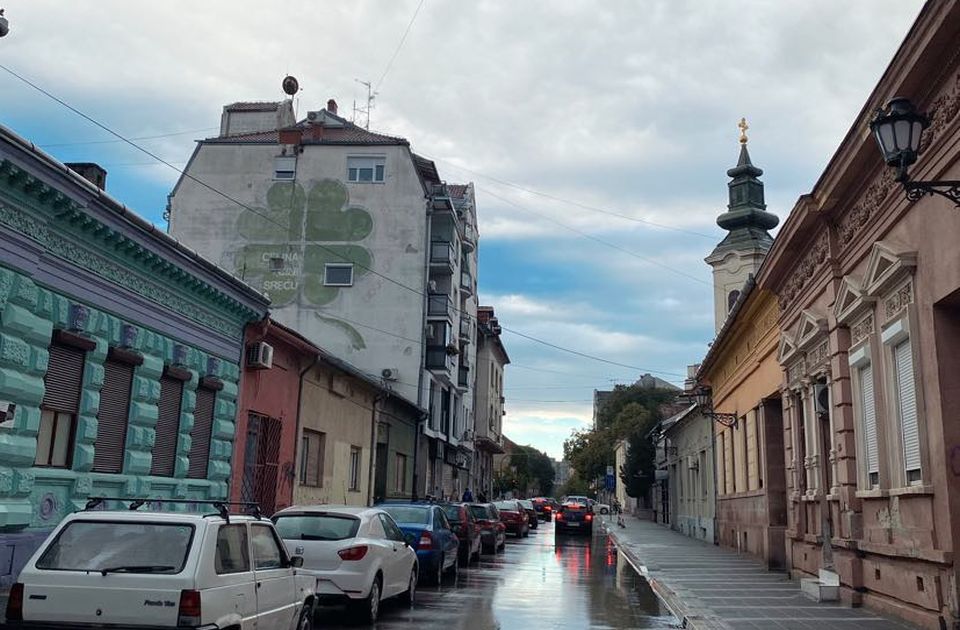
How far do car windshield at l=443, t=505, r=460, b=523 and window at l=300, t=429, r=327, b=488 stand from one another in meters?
3.76

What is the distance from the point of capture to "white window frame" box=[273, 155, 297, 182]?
37750mm

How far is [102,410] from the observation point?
13.8 m

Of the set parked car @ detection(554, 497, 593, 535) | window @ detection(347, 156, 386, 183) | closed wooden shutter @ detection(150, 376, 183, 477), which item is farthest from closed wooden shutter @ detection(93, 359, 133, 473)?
parked car @ detection(554, 497, 593, 535)

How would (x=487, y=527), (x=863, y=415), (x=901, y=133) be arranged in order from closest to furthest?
1. (x=901, y=133)
2. (x=863, y=415)
3. (x=487, y=527)

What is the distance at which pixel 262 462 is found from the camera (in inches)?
800

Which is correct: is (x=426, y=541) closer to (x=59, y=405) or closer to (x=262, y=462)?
(x=262, y=462)

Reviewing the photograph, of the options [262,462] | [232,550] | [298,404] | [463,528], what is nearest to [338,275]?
[298,404]

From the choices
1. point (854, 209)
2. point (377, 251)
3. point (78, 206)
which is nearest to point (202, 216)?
point (377, 251)

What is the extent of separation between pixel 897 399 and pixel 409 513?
30.9 ft

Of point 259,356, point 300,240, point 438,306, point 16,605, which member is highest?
point 300,240

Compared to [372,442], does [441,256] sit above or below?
above

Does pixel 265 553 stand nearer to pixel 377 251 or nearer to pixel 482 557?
pixel 482 557

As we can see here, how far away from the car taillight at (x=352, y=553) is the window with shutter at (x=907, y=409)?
7.28 meters

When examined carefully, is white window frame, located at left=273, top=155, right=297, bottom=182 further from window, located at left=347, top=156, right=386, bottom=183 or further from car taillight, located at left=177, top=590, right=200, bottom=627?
car taillight, located at left=177, top=590, right=200, bottom=627
